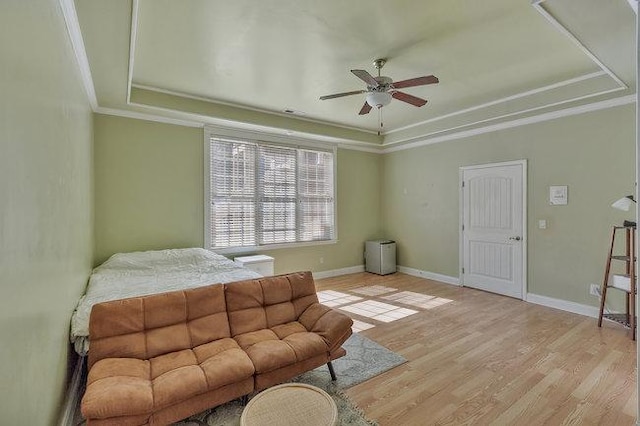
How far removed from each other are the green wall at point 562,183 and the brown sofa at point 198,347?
3.52 meters

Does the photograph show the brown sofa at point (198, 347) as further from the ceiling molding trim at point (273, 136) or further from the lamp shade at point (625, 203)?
the lamp shade at point (625, 203)

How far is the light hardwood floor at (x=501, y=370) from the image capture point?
2170 mm

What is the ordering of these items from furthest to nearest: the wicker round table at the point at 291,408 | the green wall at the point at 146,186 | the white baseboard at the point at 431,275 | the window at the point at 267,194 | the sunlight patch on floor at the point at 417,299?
the white baseboard at the point at 431,275 < the window at the point at 267,194 < the sunlight patch on floor at the point at 417,299 < the green wall at the point at 146,186 < the wicker round table at the point at 291,408

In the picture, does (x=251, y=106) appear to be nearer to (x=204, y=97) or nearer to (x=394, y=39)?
(x=204, y=97)

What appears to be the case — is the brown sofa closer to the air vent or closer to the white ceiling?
the white ceiling

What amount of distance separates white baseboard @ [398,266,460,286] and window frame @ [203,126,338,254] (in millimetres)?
1577

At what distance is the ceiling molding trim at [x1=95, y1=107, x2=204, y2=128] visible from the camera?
159 inches

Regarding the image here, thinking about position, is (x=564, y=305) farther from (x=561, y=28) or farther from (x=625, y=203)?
(x=561, y=28)

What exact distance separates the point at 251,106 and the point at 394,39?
2.50 meters

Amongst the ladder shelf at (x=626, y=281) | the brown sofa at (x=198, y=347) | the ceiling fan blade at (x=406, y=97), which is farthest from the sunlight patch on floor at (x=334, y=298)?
the ladder shelf at (x=626, y=281)

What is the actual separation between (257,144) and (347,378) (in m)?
3.93

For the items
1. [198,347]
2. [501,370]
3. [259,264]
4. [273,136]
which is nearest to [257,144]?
[273,136]

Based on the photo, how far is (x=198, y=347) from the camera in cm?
223

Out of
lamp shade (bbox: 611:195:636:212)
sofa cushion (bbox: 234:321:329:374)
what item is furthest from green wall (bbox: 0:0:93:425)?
lamp shade (bbox: 611:195:636:212)
